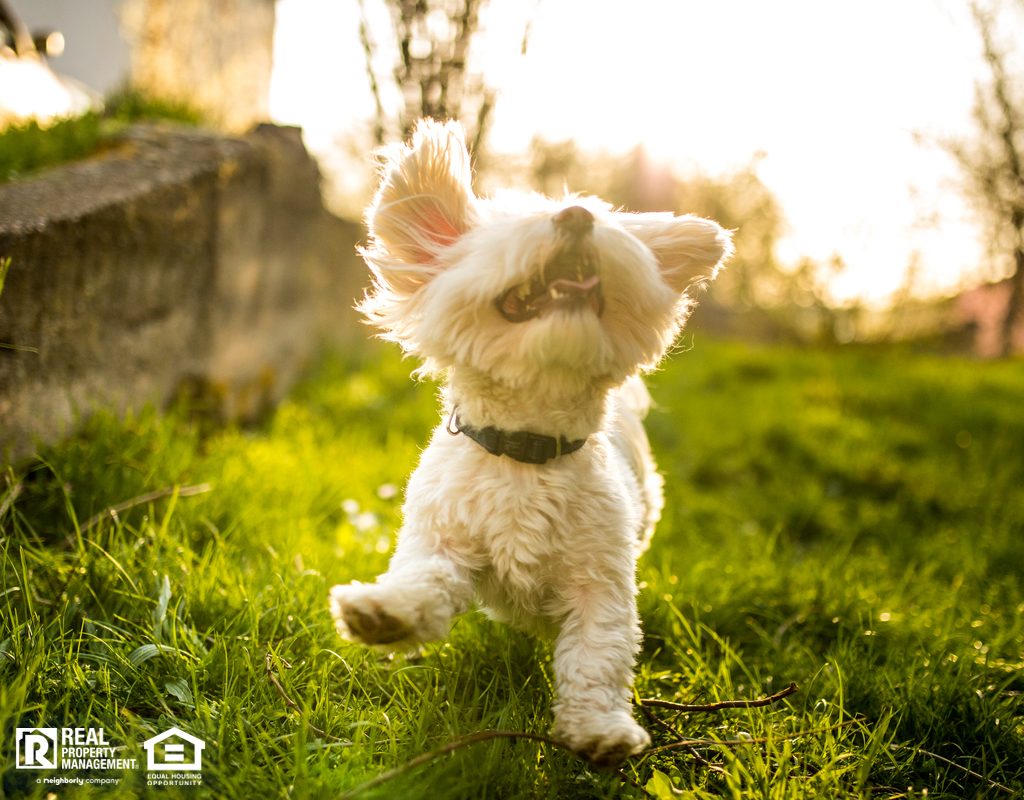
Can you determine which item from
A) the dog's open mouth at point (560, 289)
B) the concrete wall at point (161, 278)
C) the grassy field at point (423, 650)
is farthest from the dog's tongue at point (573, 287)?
the concrete wall at point (161, 278)

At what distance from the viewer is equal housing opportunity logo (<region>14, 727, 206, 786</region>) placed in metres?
1.72

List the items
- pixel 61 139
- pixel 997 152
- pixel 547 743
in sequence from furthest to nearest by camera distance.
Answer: pixel 997 152, pixel 61 139, pixel 547 743

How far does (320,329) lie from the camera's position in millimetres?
6168

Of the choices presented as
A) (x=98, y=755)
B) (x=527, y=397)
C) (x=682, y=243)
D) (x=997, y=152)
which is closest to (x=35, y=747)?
(x=98, y=755)

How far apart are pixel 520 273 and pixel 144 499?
1862 mm

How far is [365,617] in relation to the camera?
1.68m

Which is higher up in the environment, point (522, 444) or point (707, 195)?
point (707, 195)

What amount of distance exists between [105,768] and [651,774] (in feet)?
4.27

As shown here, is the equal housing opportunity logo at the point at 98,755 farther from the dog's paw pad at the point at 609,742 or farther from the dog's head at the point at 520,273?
the dog's head at the point at 520,273

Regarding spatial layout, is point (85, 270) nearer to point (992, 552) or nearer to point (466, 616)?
point (466, 616)

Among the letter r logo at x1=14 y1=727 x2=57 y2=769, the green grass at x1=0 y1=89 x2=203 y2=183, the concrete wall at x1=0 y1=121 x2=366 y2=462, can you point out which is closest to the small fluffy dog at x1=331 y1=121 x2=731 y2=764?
the letter r logo at x1=14 y1=727 x2=57 y2=769

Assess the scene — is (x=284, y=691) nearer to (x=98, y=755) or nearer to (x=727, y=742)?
(x=98, y=755)

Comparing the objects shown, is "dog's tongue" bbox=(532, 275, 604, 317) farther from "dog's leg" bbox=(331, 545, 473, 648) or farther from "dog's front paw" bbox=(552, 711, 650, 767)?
"dog's front paw" bbox=(552, 711, 650, 767)

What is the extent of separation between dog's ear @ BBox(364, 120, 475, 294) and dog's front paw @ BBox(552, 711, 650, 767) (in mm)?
1169
